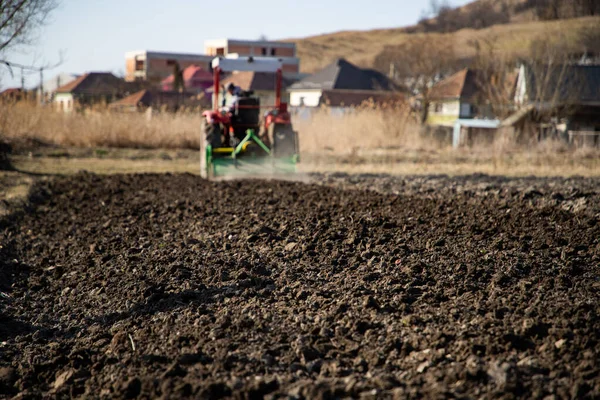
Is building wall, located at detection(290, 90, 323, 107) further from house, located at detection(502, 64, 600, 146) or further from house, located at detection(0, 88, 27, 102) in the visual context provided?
house, located at detection(0, 88, 27, 102)

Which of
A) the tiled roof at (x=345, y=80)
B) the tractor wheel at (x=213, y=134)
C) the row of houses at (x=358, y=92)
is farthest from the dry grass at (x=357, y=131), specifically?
the tiled roof at (x=345, y=80)

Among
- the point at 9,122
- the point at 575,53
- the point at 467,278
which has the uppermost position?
the point at 575,53

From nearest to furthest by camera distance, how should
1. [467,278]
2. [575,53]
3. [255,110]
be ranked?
[467,278], [255,110], [575,53]

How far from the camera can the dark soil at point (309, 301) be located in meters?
4.00

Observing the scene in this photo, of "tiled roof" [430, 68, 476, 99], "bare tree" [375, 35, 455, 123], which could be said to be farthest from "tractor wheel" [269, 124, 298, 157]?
"tiled roof" [430, 68, 476, 99]

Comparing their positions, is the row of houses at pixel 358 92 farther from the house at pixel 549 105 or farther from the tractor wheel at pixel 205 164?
the tractor wheel at pixel 205 164

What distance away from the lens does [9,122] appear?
2112cm

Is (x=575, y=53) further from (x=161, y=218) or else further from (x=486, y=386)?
(x=486, y=386)

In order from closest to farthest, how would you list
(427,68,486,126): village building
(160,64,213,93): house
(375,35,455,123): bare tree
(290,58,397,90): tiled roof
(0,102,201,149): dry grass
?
(0,102,201,149): dry grass, (375,35,455,123): bare tree, (427,68,486,126): village building, (290,58,397,90): tiled roof, (160,64,213,93): house

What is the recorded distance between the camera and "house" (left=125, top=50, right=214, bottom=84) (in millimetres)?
76812

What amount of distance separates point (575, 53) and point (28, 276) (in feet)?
97.8

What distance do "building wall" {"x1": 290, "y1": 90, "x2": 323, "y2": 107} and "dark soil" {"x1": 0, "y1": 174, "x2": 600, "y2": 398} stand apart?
44.3 metres

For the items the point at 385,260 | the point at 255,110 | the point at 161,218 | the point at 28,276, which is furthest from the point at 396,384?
the point at 255,110

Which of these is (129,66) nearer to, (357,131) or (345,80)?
(345,80)
